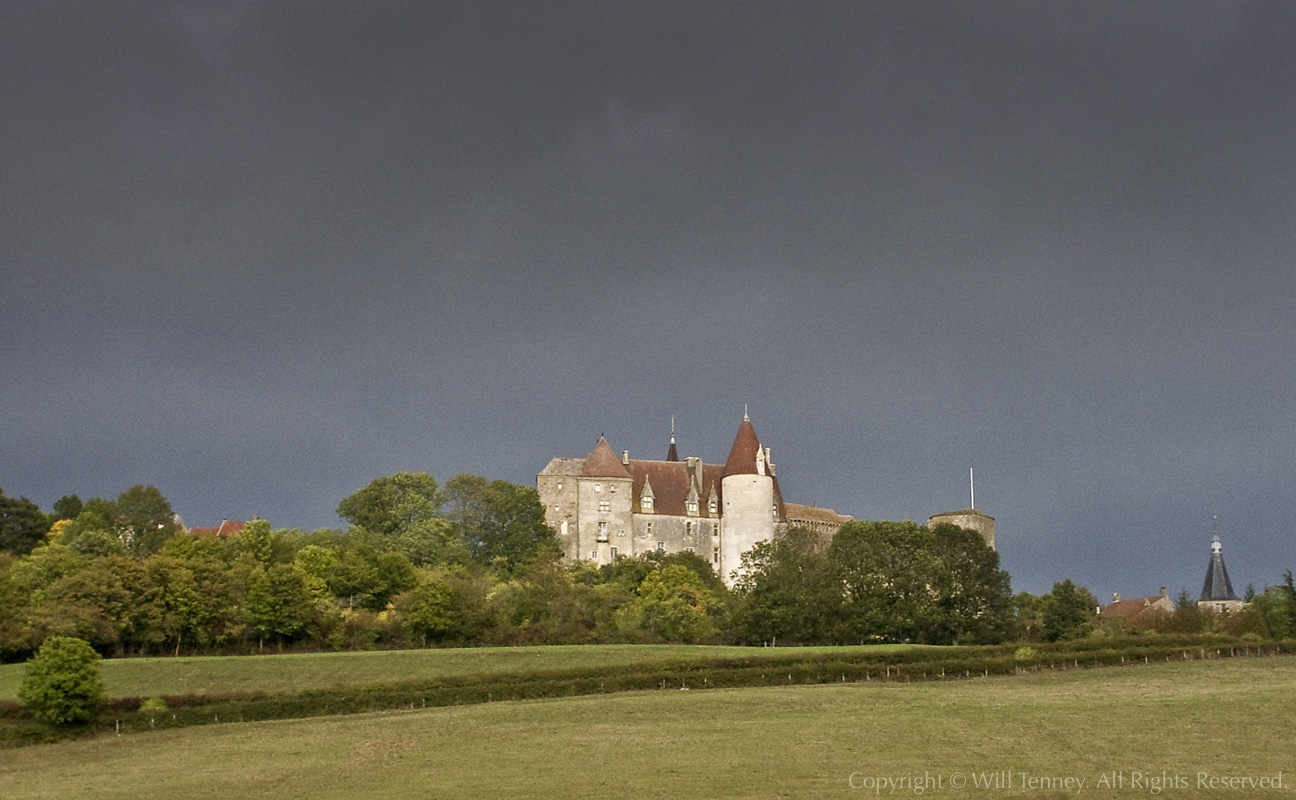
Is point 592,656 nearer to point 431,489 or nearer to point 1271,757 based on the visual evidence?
point 1271,757

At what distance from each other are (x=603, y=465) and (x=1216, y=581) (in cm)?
7111

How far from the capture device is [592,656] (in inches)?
2837

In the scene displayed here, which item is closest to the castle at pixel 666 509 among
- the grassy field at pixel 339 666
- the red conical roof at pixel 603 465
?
the red conical roof at pixel 603 465

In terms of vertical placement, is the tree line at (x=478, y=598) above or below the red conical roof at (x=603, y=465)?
below

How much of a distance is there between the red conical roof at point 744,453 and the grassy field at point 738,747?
5501 centimetres

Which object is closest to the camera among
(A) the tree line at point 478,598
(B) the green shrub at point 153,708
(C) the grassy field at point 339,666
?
(B) the green shrub at point 153,708

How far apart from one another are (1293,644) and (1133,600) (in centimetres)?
8332

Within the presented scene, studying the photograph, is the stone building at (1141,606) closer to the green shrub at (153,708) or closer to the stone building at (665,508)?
the stone building at (665,508)

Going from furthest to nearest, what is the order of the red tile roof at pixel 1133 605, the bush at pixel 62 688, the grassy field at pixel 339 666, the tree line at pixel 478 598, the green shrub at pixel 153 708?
the red tile roof at pixel 1133 605, the tree line at pixel 478 598, the grassy field at pixel 339 666, the green shrub at pixel 153 708, the bush at pixel 62 688

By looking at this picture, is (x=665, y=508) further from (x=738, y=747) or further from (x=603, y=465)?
(x=738, y=747)

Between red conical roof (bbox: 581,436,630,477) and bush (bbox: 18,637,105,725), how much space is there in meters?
62.2

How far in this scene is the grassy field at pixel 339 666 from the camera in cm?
6406

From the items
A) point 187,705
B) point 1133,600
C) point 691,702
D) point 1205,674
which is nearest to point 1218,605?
point 1133,600

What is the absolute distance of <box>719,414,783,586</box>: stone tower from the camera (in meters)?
112
